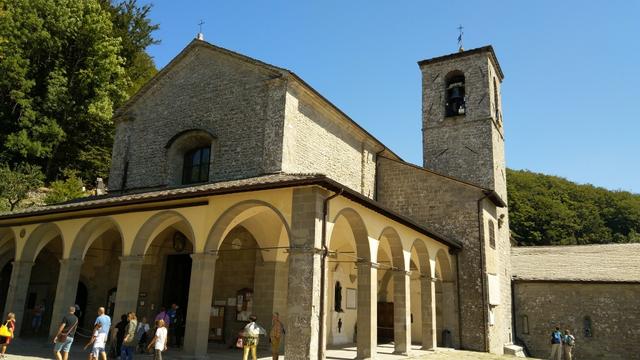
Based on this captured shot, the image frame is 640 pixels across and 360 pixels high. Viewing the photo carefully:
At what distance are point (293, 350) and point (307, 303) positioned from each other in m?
0.86

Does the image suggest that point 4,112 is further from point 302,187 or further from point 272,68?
point 302,187

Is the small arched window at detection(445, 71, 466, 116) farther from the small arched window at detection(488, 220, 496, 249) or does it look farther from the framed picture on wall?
the framed picture on wall

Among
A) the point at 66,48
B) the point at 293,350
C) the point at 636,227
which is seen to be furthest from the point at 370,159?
the point at 636,227

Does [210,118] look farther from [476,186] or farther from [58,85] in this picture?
[58,85]

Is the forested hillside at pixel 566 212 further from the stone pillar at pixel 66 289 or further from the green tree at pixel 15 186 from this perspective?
the stone pillar at pixel 66 289

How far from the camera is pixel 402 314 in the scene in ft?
39.9

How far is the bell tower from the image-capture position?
20.1m

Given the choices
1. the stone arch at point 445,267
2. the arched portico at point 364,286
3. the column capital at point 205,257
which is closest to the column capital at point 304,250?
the arched portico at point 364,286

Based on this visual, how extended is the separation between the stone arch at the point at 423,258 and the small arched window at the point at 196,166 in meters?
6.78

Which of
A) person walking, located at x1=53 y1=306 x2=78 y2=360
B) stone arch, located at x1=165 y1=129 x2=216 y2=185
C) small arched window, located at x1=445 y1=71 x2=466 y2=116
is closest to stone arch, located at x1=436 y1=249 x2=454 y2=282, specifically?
small arched window, located at x1=445 y1=71 x2=466 y2=116

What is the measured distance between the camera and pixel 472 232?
647 inches

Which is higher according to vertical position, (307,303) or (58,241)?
(58,241)

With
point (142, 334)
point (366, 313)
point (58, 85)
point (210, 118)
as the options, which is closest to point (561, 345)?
point (366, 313)

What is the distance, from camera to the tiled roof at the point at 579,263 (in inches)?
724
